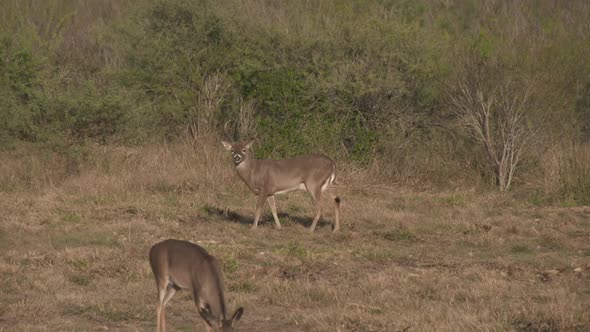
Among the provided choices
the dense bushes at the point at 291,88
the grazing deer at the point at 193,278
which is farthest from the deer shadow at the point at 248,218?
the grazing deer at the point at 193,278

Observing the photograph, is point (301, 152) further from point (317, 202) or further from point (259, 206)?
point (259, 206)

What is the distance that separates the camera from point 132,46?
21.6 meters

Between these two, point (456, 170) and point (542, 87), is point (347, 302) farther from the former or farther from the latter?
point (542, 87)

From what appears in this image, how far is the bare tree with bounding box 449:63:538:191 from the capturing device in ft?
56.3

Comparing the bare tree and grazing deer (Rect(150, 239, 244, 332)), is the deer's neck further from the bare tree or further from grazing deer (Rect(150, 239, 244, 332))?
grazing deer (Rect(150, 239, 244, 332))

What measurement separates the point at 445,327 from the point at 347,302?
4.47ft

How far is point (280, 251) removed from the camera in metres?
11.4

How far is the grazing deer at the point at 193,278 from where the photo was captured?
6.74 m

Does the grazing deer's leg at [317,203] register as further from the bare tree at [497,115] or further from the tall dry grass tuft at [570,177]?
the bare tree at [497,115]

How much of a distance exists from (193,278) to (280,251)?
415cm

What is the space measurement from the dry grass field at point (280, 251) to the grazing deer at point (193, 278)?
72 centimetres

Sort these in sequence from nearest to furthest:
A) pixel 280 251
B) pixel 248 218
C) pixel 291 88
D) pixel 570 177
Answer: pixel 280 251, pixel 248 218, pixel 570 177, pixel 291 88

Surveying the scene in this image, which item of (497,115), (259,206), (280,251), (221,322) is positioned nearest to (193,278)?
(221,322)

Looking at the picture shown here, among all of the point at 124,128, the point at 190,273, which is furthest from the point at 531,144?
the point at 190,273
